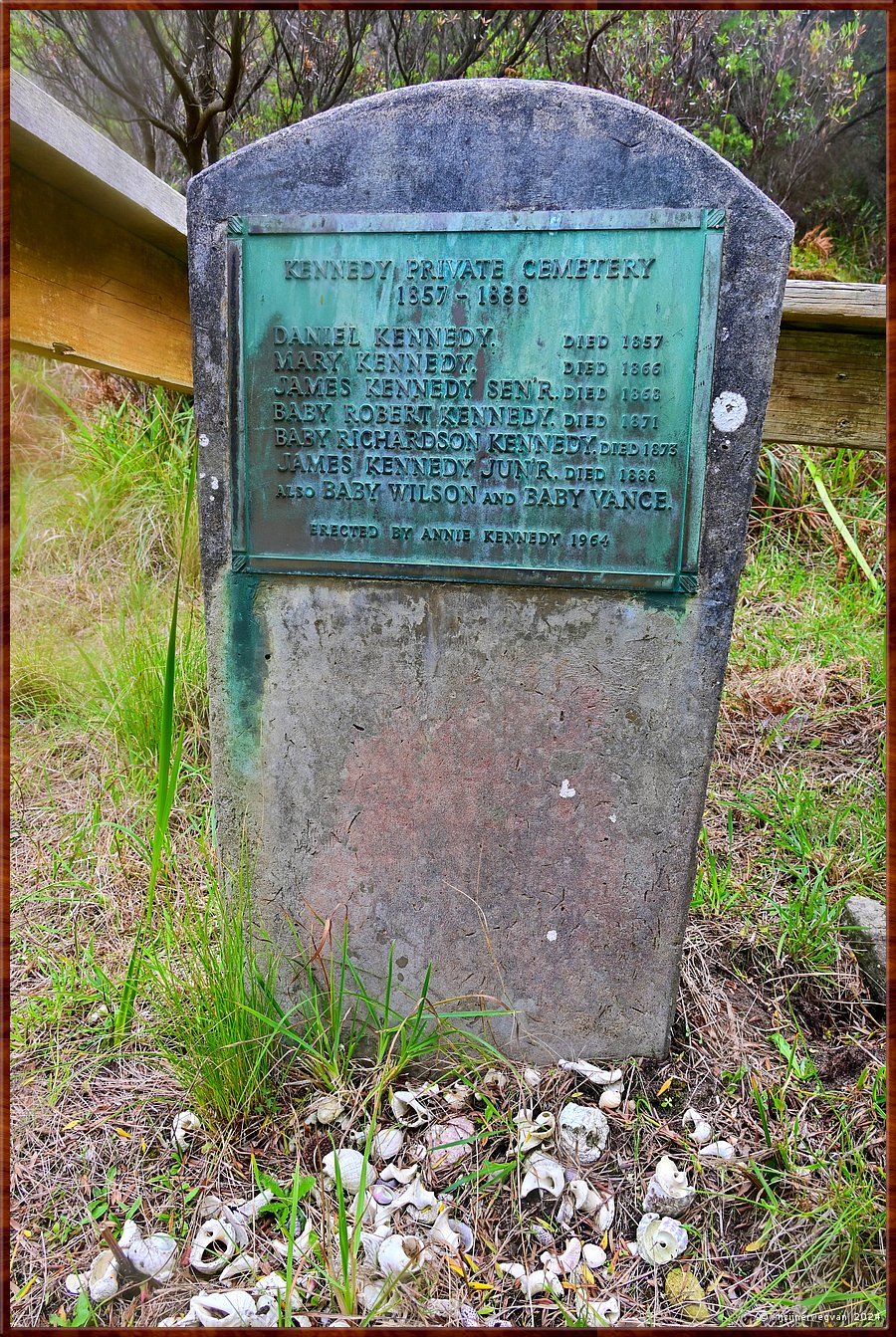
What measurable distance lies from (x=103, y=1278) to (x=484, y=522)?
162 cm

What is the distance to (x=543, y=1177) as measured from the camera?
5.82ft

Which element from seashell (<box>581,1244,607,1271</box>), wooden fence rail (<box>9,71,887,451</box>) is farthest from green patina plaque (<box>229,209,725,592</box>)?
seashell (<box>581,1244,607,1271</box>)

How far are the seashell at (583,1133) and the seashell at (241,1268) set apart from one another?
66 cm

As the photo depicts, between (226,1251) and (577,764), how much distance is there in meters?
1.19

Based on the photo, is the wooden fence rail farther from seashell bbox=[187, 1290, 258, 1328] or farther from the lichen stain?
seashell bbox=[187, 1290, 258, 1328]

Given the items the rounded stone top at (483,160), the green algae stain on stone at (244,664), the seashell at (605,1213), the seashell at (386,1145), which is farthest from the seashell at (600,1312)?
the rounded stone top at (483,160)

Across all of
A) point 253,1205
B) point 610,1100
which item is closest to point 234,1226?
point 253,1205

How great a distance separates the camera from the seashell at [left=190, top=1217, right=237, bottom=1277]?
1613mm

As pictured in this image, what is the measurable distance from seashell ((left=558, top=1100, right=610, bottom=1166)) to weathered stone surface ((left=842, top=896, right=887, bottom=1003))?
0.82m

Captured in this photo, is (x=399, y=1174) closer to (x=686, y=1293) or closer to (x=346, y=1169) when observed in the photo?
(x=346, y=1169)

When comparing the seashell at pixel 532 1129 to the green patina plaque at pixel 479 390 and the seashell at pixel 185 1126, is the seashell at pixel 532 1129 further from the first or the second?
the green patina plaque at pixel 479 390

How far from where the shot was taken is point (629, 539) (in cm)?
180

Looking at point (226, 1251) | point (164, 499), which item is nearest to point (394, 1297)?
point (226, 1251)

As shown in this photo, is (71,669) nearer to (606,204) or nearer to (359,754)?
(359,754)
